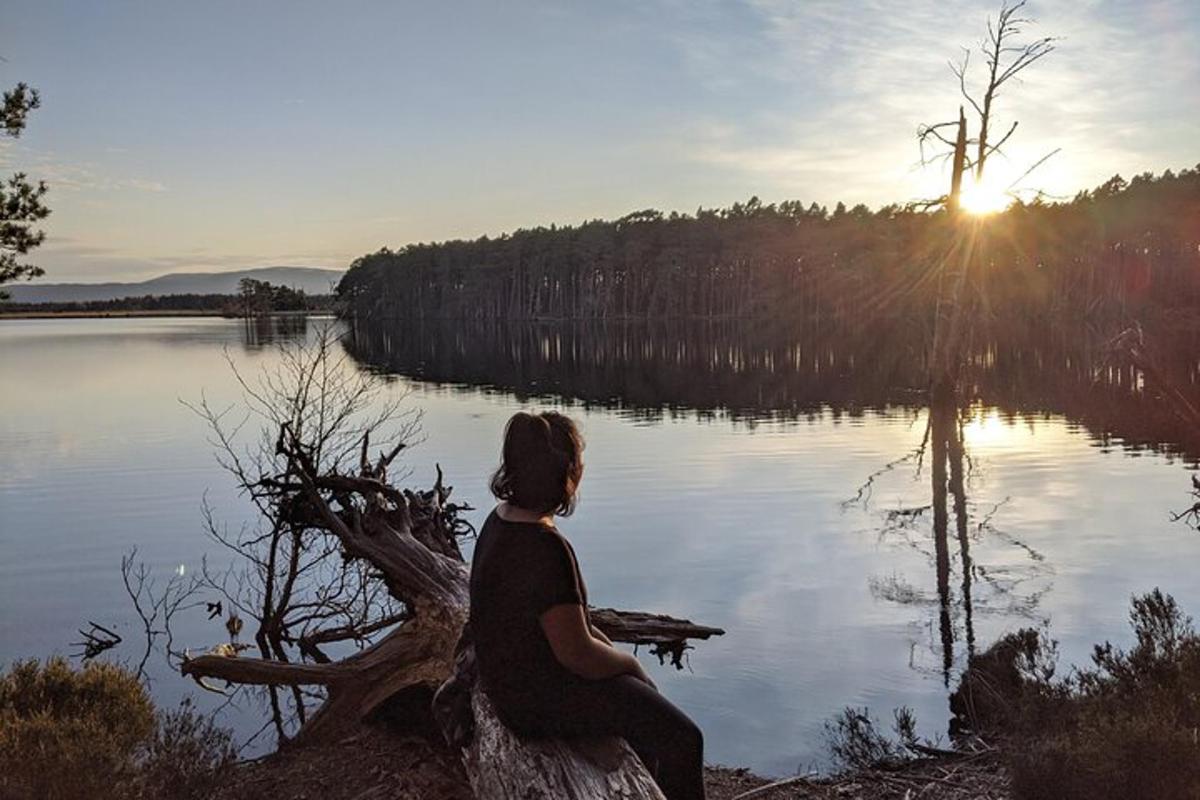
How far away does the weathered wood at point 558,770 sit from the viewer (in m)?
3.60

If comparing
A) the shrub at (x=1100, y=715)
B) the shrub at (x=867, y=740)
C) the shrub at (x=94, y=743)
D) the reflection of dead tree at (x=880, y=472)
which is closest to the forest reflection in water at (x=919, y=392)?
the reflection of dead tree at (x=880, y=472)

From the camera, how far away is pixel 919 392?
35.8 m

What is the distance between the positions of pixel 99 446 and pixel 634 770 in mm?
25054

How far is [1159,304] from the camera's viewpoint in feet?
276

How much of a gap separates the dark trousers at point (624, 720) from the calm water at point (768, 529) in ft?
13.6

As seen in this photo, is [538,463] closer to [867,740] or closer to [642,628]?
[642,628]

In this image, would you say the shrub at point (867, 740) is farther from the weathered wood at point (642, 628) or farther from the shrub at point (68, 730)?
the shrub at point (68, 730)

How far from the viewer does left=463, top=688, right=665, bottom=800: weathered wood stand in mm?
→ 3602

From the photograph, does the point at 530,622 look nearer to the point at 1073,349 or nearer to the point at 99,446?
the point at 99,446

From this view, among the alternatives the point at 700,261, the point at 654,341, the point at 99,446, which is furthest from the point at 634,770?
the point at 700,261

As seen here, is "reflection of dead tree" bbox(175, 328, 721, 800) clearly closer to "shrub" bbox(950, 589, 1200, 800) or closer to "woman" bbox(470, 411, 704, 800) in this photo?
"woman" bbox(470, 411, 704, 800)

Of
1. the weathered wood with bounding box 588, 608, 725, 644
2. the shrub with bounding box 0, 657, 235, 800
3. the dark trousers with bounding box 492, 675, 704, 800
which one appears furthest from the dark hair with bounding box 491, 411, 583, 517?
the weathered wood with bounding box 588, 608, 725, 644

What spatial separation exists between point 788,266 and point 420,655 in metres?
120

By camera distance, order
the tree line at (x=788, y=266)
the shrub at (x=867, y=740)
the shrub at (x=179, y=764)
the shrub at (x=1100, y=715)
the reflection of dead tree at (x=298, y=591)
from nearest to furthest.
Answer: the shrub at (x=1100, y=715), the shrub at (x=179, y=764), the shrub at (x=867, y=740), the reflection of dead tree at (x=298, y=591), the tree line at (x=788, y=266)
